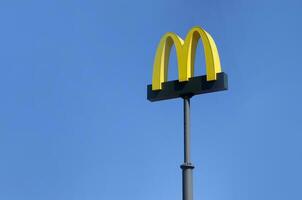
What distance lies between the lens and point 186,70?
12164mm

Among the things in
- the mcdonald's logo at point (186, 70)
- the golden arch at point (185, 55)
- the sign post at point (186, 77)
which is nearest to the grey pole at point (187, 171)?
the sign post at point (186, 77)

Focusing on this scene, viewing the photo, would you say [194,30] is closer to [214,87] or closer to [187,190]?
[214,87]

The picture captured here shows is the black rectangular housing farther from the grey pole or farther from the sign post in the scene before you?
the grey pole

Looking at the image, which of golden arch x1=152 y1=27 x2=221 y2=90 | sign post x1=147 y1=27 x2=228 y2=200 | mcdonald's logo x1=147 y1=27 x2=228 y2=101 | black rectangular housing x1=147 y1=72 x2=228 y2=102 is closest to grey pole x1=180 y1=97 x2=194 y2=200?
sign post x1=147 y1=27 x2=228 y2=200

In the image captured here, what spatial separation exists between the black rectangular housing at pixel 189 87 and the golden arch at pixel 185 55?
0.30 feet

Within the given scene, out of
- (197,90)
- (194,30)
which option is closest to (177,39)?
(194,30)

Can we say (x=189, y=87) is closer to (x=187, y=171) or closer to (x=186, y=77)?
(x=186, y=77)

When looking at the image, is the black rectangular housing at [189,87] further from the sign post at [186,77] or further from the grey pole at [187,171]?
the grey pole at [187,171]

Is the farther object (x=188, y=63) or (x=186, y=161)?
(x=188, y=63)

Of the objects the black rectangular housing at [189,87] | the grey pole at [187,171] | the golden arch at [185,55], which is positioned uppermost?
the golden arch at [185,55]

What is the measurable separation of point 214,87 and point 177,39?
62.5 inches

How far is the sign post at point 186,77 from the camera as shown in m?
11.4

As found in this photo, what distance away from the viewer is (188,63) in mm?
12242

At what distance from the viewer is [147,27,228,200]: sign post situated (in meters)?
11.4
